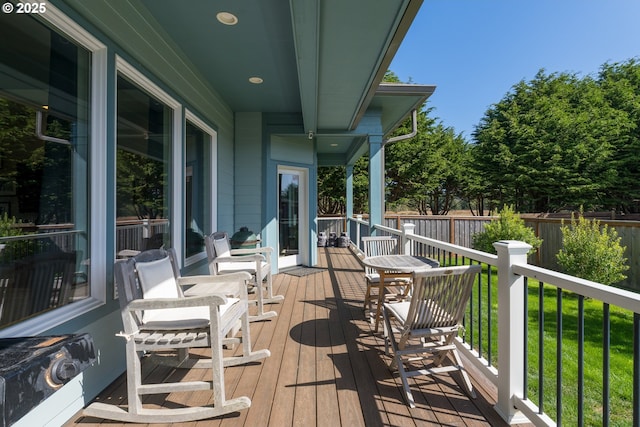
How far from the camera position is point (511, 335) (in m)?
1.75

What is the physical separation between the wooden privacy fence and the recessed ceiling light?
759cm

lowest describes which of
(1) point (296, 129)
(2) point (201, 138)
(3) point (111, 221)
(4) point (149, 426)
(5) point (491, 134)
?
(4) point (149, 426)

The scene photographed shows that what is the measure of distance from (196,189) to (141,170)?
1.05 meters

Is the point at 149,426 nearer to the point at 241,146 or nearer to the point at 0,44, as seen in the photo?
the point at 0,44

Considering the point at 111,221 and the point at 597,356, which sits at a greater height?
the point at 111,221

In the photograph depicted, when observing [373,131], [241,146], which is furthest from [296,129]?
[373,131]

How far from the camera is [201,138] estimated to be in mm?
3982

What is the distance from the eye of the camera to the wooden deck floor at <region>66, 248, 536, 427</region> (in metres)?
1.75

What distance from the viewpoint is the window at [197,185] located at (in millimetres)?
3547

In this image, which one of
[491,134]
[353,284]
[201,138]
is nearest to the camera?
[201,138]

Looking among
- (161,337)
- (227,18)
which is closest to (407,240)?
(161,337)

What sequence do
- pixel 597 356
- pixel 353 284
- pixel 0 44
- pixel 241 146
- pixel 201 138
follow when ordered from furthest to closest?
pixel 241 146
pixel 353 284
pixel 201 138
pixel 597 356
pixel 0 44

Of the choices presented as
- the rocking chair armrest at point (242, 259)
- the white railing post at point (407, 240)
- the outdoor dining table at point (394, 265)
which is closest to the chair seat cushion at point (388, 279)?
the outdoor dining table at point (394, 265)

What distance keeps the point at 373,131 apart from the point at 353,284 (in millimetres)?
2744
